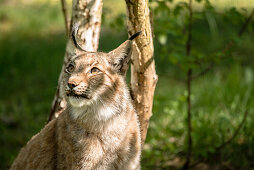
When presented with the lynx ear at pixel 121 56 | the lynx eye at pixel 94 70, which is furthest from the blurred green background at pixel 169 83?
the lynx eye at pixel 94 70

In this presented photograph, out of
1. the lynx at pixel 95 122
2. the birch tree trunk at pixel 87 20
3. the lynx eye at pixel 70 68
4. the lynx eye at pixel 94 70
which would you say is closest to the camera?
the lynx at pixel 95 122

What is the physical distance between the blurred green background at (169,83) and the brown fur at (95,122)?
1.01 m

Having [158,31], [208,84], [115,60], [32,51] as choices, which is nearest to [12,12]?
[32,51]

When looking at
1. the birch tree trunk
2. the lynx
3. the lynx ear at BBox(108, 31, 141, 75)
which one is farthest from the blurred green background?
the lynx

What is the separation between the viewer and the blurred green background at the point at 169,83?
4.85 m

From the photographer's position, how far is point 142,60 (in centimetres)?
369

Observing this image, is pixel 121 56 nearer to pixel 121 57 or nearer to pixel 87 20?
pixel 121 57

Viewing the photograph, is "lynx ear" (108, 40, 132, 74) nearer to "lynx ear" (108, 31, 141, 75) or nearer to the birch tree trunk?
"lynx ear" (108, 31, 141, 75)

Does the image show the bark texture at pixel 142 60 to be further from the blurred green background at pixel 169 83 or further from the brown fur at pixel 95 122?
the blurred green background at pixel 169 83

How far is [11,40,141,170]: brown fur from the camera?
11.3 ft

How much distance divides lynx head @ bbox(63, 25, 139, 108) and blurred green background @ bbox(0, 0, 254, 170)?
3.15 ft

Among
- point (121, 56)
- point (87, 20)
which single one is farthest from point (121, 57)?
point (87, 20)

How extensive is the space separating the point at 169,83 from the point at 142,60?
4.79 metres

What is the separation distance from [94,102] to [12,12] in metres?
9.61
